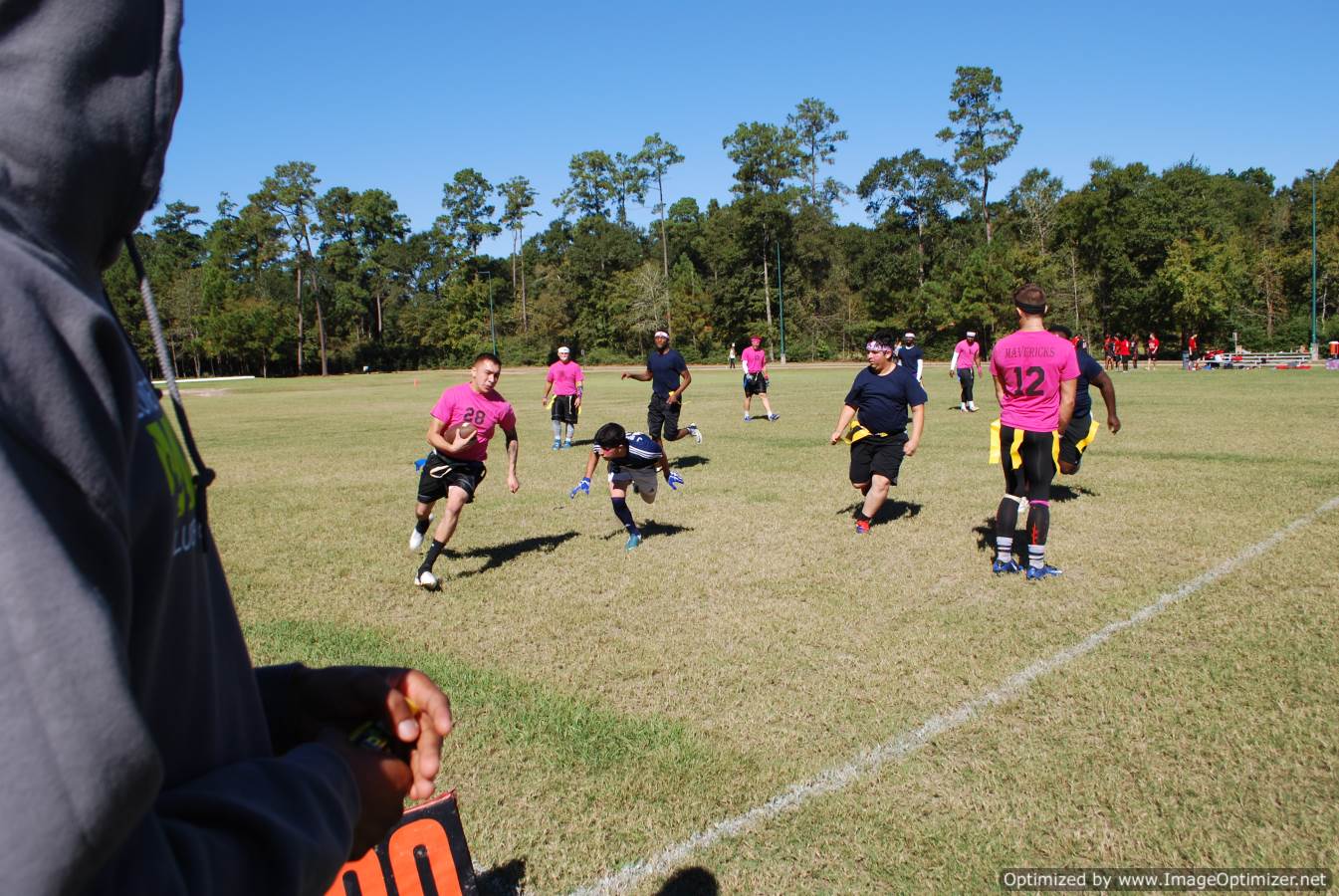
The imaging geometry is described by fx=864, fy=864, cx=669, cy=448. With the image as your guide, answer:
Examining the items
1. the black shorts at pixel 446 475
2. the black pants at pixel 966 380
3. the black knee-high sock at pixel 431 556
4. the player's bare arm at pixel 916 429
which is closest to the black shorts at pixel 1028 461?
the player's bare arm at pixel 916 429

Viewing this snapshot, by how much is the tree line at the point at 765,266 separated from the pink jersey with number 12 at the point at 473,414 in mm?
41330

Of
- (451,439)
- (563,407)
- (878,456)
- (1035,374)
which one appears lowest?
(878,456)

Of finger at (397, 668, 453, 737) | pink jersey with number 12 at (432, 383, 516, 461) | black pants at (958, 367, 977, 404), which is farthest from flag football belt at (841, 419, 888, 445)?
black pants at (958, 367, 977, 404)

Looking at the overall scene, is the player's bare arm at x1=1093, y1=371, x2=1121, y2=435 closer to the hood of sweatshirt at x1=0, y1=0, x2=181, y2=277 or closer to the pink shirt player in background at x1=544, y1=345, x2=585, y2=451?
the hood of sweatshirt at x1=0, y1=0, x2=181, y2=277

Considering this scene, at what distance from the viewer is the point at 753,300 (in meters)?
66.6

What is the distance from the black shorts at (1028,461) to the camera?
7531 millimetres

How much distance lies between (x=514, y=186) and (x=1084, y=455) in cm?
7710

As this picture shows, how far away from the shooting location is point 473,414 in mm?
8359

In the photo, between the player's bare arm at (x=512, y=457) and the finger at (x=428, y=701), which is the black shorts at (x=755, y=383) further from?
the finger at (x=428, y=701)

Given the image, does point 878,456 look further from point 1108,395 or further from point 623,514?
point 623,514

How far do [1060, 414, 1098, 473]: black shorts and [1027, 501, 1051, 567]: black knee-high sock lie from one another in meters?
3.00

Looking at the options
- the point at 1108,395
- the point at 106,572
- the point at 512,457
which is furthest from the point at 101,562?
the point at 1108,395

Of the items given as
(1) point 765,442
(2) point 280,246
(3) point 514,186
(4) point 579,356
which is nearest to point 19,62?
(1) point 765,442

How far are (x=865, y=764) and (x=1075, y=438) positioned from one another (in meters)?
7.29
